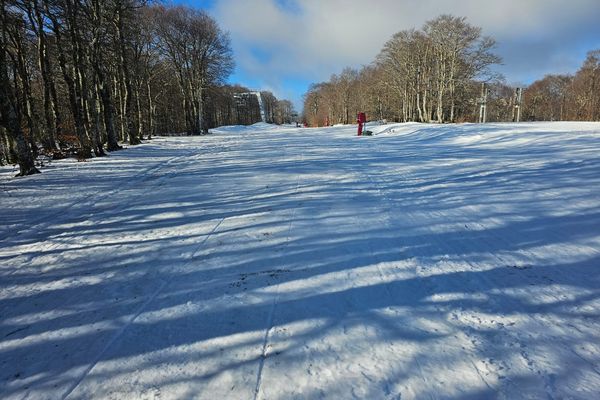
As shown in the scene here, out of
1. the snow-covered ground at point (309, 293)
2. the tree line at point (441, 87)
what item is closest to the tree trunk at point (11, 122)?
the snow-covered ground at point (309, 293)

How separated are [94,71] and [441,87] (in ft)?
111

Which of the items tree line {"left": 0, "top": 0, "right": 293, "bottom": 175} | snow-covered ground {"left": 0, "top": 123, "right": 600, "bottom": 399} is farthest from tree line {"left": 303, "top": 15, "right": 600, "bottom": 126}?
snow-covered ground {"left": 0, "top": 123, "right": 600, "bottom": 399}

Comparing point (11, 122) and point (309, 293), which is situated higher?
point (11, 122)

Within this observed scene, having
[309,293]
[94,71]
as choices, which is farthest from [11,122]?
[309,293]

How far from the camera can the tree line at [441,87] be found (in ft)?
113

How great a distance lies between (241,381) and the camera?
230cm

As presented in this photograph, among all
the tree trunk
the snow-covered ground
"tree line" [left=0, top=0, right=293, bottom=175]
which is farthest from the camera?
"tree line" [left=0, top=0, right=293, bottom=175]

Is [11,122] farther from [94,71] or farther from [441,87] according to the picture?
[441,87]

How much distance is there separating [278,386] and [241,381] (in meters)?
0.27

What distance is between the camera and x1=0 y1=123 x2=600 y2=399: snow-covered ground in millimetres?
2342

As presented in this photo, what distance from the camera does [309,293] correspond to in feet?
10.8

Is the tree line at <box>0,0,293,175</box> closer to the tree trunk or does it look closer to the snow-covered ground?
the tree trunk

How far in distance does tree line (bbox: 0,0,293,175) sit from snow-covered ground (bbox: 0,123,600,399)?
790 centimetres

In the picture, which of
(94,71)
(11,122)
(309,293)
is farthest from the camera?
(94,71)
